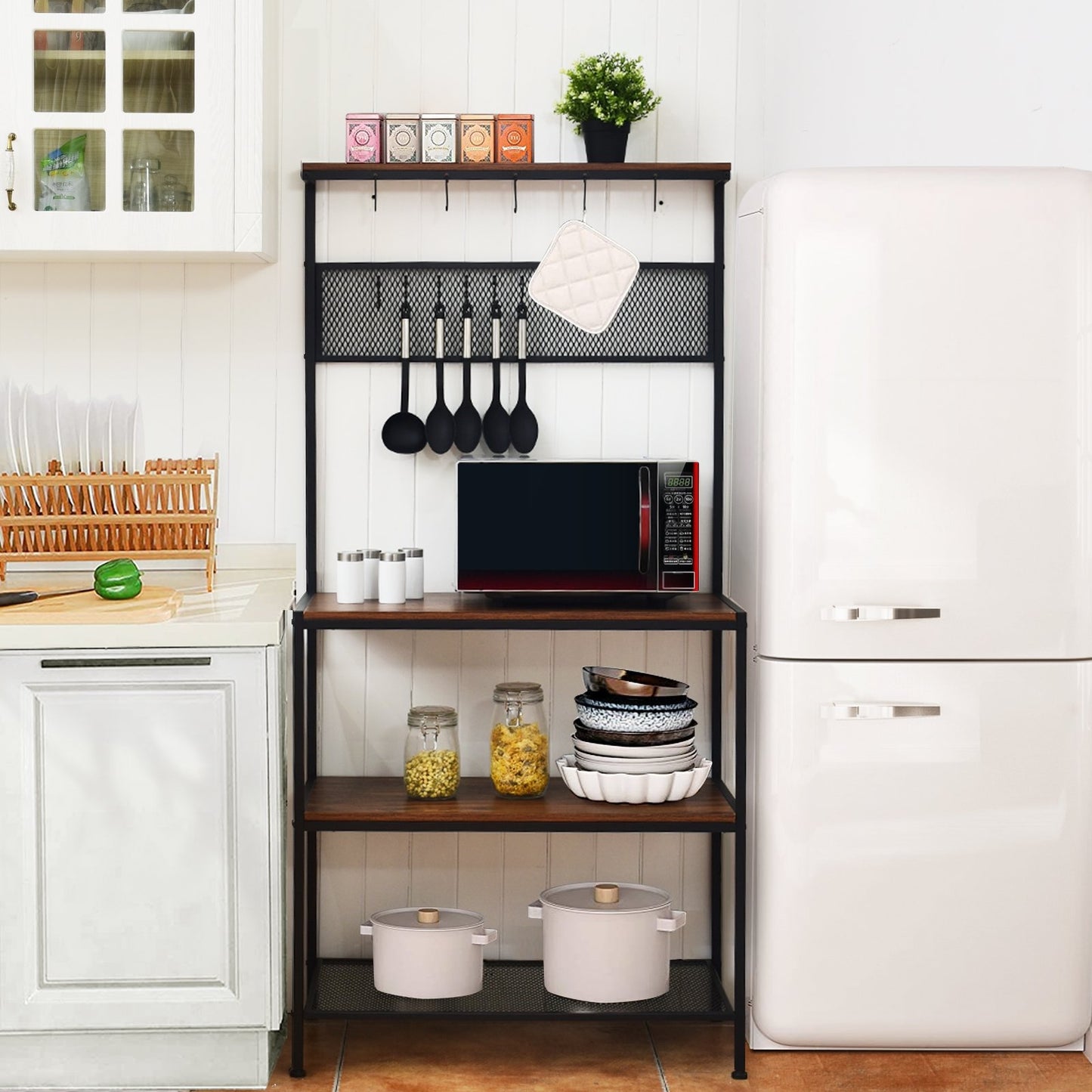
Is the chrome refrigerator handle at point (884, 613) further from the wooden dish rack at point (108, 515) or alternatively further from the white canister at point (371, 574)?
the wooden dish rack at point (108, 515)

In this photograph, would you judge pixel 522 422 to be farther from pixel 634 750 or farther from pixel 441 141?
pixel 634 750

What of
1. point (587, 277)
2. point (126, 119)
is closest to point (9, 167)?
point (126, 119)

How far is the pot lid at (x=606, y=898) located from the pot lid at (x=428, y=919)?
16cm

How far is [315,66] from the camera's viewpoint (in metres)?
2.63

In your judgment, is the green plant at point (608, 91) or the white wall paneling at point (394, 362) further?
the white wall paneling at point (394, 362)

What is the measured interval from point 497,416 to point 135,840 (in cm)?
111

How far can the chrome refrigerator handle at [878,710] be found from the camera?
2.17 m

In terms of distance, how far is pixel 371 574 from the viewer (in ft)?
8.07

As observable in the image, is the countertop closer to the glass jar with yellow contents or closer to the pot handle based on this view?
the glass jar with yellow contents

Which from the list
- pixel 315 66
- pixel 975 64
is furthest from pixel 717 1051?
pixel 315 66

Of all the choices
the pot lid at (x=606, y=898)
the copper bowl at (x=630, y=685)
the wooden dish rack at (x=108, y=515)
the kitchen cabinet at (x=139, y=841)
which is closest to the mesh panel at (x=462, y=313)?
the wooden dish rack at (x=108, y=515)

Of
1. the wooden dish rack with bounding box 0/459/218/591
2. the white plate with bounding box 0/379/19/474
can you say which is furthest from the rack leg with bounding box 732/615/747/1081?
the white plate with bounding box 0/379/19/474

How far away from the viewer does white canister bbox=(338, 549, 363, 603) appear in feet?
7.84

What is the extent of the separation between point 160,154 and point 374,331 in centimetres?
56
